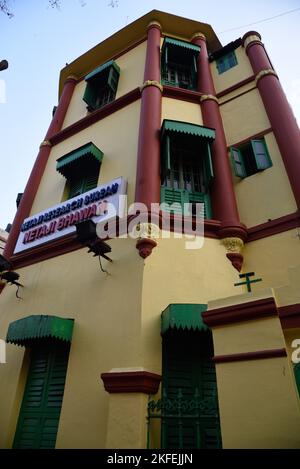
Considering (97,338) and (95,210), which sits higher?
(95,210)

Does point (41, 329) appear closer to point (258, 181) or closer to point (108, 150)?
point (108, 150)

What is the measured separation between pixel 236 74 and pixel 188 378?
9280 mm

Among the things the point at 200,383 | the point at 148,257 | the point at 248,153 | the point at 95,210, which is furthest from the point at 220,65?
the point at 200,383

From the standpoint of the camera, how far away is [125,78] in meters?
10.4

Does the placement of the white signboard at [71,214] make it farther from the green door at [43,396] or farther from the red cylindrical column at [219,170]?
the green door at [43,396]

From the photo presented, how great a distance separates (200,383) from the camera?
484cm

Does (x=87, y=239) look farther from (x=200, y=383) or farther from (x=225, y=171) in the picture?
(x=225, y=171)

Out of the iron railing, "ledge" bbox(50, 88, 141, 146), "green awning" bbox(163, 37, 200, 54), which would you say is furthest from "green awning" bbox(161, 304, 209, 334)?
"green awning" bbox(163, 37, 200, 54)

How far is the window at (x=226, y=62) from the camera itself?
10.1 meters

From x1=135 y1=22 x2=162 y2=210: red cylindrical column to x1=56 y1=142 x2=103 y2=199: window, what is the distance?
60.2 inches

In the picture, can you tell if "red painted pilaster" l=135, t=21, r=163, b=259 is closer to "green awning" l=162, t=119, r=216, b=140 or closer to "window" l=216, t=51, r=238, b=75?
"green awning" l=162, t=119, r=216, b=140

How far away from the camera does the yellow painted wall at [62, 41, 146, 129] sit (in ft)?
32.6

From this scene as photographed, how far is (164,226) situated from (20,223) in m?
4.82
